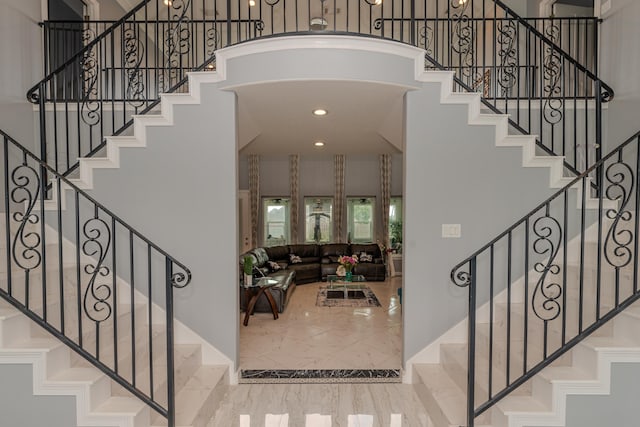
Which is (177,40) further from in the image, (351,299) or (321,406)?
(321,406)

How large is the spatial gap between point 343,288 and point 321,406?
13.1ft

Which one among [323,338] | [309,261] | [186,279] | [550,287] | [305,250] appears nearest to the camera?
[550,287]

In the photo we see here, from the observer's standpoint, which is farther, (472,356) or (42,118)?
(42,118)

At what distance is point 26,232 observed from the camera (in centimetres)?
354

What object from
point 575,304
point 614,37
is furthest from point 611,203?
point 614,37

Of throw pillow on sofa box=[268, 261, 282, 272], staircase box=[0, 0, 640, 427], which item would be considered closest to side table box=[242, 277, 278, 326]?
staircase box=[0, 0, 640, 427]

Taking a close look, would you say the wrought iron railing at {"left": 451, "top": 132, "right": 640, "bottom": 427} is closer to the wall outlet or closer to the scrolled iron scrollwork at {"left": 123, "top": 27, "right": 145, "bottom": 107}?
the wall outlet

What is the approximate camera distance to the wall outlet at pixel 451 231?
Result: 3.58 m

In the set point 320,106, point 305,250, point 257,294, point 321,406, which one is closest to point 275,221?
point 305,250

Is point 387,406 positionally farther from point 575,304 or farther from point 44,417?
point 44,417

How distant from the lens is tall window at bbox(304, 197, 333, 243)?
32.2 feet

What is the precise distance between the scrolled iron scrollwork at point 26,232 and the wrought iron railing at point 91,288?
0.04ft

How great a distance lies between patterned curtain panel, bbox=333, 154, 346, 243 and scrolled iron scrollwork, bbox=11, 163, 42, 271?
6573mm

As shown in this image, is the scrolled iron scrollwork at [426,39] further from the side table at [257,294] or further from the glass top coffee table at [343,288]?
the glass top coffee table at [343,288]
